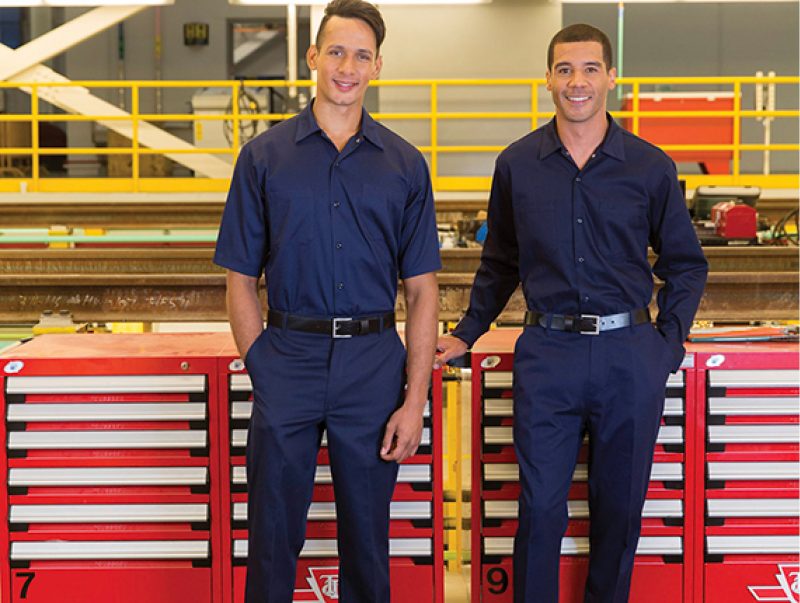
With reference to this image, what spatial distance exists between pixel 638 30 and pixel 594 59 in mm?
14185

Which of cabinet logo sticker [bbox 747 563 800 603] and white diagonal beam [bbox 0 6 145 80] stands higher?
white diagonal beam [bbox 0 6 145 80]

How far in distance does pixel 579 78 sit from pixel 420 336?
0.82m

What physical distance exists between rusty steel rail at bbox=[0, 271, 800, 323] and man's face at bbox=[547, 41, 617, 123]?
6.83ft

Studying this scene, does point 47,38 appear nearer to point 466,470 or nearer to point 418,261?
point 466,470

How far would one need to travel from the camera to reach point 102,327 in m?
6.29

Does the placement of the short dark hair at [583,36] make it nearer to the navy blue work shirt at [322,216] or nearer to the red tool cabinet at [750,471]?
the navy blue work shirt at [322,216]

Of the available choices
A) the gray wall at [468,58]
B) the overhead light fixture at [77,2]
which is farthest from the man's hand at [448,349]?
the gray wall at [468,58]

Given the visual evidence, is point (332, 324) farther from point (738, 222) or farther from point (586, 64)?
point (738, 222)

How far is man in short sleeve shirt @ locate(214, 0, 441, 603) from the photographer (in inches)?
106

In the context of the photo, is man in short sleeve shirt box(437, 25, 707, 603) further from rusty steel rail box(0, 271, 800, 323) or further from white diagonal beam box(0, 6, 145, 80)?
white diagonal beam box(0, 6, 145, 80)

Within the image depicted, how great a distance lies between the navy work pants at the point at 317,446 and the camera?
2.69 m

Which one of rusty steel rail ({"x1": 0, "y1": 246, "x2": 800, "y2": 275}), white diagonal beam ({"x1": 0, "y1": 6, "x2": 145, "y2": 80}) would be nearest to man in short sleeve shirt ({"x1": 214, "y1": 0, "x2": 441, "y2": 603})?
rusty steel rail ({"x1": 0, "y1": 246, "x2": 800, "y2": 275})

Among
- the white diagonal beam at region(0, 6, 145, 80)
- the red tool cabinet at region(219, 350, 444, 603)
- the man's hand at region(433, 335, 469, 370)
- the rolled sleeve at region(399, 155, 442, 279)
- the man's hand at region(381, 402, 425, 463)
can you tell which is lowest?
the red tool cabinet at region(219, 350, 444, 603)

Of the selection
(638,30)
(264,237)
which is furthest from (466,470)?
(638,30)
